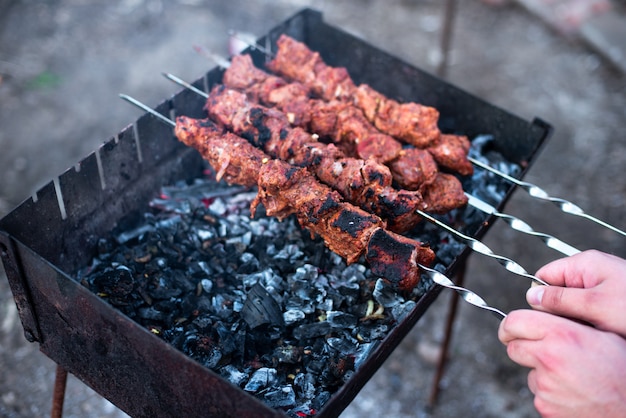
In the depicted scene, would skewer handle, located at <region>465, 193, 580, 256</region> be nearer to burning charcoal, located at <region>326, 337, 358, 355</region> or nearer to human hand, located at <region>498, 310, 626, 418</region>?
human hand, located at <region>498, 310, 626, 418</region>

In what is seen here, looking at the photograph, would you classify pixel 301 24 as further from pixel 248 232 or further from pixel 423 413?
pixel 423 413

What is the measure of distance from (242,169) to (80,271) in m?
0.97

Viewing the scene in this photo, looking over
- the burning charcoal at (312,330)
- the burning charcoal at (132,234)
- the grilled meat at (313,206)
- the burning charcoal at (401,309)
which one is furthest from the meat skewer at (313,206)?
the burning charcoal at (132,234)

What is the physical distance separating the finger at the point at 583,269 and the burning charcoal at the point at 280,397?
44.5 inches

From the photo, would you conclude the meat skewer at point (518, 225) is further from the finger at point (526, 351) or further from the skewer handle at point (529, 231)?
the finger at point (526, 351)

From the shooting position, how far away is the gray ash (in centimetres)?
260

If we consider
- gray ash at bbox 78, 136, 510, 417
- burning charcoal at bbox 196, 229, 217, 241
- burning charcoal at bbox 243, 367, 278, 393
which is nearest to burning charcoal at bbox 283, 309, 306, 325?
gray ash at bbox 78, 136, 510, 417

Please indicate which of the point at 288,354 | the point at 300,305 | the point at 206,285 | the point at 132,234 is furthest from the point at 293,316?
the point at 132,234

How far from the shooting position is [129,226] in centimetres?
324

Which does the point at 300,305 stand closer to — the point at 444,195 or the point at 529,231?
the point at 444,195

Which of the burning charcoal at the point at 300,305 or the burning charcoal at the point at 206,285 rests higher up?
the burning charcoal at the point at 300,305

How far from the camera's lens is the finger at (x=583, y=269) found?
6.91ft

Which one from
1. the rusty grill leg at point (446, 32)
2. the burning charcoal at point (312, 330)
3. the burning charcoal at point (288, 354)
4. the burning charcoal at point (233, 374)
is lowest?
the burning charcoal at point (233, 374)

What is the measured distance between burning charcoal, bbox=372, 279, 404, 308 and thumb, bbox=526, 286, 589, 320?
28.0 inches
